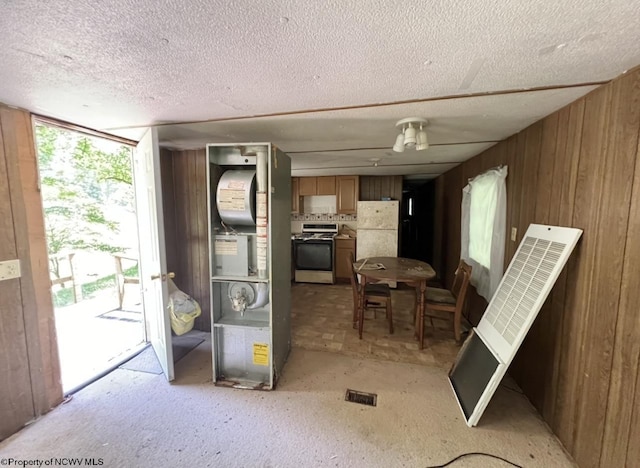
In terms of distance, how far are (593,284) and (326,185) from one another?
384 centimetres

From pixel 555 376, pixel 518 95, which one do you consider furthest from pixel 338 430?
pixel 518 95

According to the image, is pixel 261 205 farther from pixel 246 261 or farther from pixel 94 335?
pixel 94 335

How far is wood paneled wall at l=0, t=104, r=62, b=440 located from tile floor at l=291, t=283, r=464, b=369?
1.89 meters

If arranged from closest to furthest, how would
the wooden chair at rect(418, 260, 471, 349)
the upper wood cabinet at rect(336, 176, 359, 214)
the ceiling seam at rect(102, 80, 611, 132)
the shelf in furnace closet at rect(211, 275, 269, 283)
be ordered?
the ceiling seam at rect(102, 80, 611, 132), the shelf in furnace closet at rect(211, 275, 269, 283), the wooden chair at rect(418, 260, 471, 349), the upper wood cabinet at rect(336, 176, 359, 214)

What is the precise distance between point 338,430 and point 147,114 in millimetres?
2425

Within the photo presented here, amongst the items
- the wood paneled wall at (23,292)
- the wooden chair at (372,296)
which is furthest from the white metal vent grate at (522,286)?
the wood paneled wall at (23,292)

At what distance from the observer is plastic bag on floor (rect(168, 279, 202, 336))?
2143 millimetres

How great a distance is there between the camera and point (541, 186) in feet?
5.81

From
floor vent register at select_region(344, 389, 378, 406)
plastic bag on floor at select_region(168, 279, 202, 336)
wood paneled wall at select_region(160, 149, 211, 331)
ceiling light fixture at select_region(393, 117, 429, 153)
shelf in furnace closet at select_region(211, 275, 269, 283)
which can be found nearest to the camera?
ceiling light fixture at select_region(393, 117, 429, 153)

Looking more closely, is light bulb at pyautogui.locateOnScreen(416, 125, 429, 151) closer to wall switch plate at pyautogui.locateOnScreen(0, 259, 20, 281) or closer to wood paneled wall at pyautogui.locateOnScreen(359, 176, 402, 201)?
wall switch plate at pyautogui.locateOnScreen(0, 259, 20, 281)

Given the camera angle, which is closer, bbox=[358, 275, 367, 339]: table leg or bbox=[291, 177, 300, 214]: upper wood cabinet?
bbox=[358, 275, 367, 339]: table leg

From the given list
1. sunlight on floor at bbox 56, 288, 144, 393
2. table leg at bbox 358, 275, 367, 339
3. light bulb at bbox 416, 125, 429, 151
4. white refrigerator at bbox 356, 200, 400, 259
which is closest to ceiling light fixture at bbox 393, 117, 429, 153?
light bulb at bbox 416, 125, 429, 151

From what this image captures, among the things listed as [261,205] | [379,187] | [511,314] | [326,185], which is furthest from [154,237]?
[379,187]

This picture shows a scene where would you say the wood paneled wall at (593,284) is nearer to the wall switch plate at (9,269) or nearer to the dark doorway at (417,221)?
the wall switch plate at (9,269)
